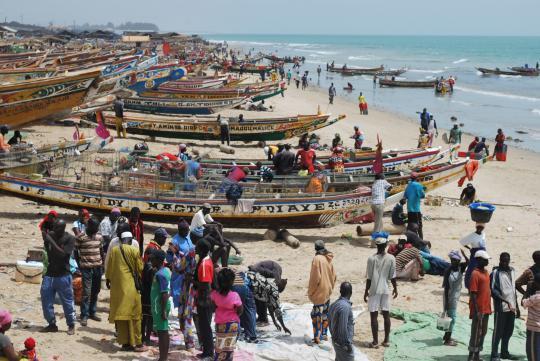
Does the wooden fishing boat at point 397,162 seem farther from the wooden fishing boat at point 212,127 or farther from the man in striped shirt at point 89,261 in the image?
the man in striped shirt at point 89,261

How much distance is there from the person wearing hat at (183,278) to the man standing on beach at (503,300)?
11.2ft

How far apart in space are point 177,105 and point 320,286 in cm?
2377

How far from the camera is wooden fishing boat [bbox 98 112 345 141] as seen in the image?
2553 cm

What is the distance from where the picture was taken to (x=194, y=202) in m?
14.6

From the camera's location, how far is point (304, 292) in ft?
37.5

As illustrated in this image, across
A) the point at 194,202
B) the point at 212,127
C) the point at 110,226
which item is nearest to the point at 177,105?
the point at 212,127

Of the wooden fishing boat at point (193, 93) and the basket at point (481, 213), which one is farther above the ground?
the basket at point (481, 213)

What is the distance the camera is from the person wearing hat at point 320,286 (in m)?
8.87

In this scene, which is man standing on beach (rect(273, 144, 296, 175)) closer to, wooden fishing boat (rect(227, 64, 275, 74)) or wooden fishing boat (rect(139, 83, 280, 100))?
wooden fishing boat (rect(139, 83, 280, 100))

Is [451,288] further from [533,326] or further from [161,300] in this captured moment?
[161,300]

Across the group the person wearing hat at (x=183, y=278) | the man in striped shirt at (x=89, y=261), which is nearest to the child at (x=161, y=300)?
the person wearing hat at (x=183, y=278)

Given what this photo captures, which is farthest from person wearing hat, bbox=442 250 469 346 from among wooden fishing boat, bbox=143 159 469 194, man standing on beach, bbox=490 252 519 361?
wooden fishing boat, bbox=143 159 469 194

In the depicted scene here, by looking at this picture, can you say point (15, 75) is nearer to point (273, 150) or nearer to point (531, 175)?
point (273, 150)

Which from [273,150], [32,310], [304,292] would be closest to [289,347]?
[304,292]
